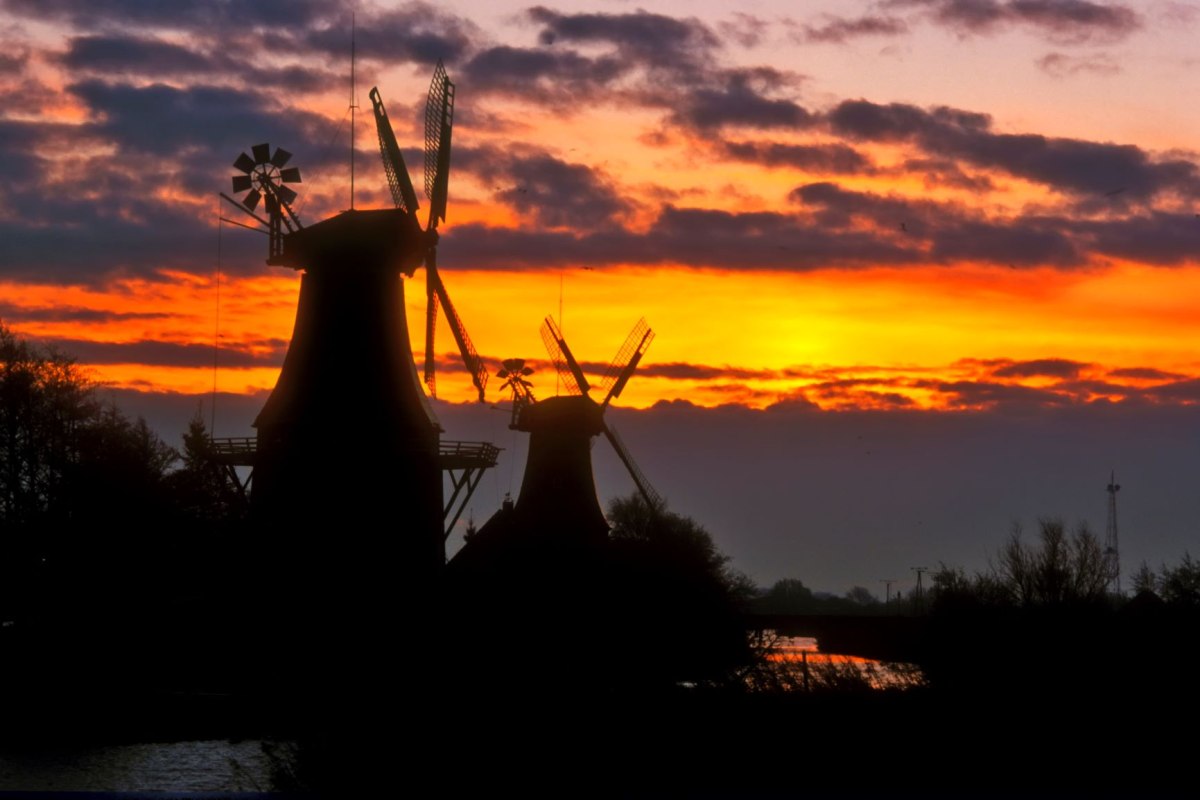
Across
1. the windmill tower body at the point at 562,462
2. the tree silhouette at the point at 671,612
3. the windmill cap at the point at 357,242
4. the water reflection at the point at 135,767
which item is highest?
the windmill cap at the point at 357,242

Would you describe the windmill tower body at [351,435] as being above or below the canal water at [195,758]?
above

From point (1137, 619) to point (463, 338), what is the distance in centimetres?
2366

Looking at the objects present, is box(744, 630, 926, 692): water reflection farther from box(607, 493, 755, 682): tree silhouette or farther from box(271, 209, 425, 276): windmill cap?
box(271, 209, 425, 276): windmill cap

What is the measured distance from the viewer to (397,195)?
159 feet

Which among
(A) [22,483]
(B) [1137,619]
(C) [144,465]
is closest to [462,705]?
(B) [1137,619]

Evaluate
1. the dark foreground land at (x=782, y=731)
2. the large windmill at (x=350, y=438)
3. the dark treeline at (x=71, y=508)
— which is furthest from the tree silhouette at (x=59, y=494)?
the dark foreground land at (x=782, y=731)

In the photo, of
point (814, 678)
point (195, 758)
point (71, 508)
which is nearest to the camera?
point (814, 678)

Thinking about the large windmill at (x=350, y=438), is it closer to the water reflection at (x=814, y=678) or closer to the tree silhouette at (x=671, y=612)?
the tree silhouette at (x=671, y=612)

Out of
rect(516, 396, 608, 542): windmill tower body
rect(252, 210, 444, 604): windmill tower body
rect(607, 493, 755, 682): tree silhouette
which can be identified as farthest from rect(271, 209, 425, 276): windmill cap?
rect(516, 396, 608, 542): windmill tower body

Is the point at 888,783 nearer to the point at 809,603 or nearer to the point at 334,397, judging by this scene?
the point at 334,397

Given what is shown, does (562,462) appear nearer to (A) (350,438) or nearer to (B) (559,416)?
(B) (559,416)

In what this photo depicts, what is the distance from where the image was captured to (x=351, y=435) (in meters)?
44.9

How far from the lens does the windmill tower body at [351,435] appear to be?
146ft

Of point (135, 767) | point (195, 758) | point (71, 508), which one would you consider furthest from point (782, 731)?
point (71, 508)
